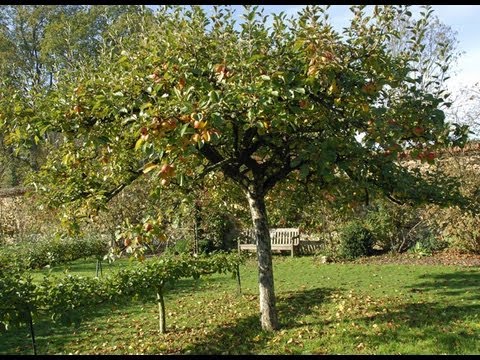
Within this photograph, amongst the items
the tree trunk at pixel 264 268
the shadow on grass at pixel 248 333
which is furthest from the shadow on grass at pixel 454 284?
the tree trunk at pixel 264 268

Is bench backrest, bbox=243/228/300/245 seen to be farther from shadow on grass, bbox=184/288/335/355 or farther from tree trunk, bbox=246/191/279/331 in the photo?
tree trunk, bbox=246/191/279/331

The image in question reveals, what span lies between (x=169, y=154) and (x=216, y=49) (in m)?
1.74

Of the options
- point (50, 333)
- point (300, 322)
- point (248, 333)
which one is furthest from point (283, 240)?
point (50, 333)

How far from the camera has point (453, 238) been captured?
43.3ft

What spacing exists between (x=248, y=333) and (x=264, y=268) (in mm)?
910

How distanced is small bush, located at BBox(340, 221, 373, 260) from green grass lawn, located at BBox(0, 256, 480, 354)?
10.5 feet

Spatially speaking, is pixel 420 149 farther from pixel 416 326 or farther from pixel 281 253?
pixel 281 253

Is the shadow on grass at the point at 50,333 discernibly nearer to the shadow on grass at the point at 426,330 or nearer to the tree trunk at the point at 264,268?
the tree trunk at the point at 264,268

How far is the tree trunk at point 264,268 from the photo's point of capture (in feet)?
21.4

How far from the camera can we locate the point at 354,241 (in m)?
13.9

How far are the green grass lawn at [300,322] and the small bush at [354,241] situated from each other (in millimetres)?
3209

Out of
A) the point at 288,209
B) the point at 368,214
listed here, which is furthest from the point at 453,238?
the point at 288,209

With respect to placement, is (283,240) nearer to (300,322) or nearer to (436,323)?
(300,322)

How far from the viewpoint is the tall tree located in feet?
13.7
